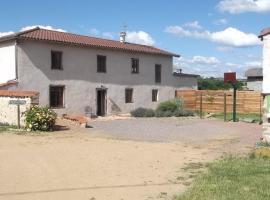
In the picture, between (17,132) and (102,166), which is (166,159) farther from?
(17,132)

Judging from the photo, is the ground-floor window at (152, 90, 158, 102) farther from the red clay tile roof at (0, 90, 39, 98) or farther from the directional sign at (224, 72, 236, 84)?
the red clay tile roof at (0, 90, 39, 98)

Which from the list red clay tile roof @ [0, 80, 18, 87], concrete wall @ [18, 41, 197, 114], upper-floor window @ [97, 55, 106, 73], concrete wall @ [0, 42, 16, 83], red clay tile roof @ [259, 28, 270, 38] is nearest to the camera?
red clay tile roof @ [259, 28, 270, 38]

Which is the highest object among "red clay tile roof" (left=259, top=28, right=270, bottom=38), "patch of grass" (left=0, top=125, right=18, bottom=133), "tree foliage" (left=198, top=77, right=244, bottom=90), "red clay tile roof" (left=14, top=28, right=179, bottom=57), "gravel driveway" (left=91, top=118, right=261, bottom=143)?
"red clay tile roof" (left=14, top=28, right=179, bottom=57)

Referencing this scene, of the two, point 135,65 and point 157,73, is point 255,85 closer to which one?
point 157,73

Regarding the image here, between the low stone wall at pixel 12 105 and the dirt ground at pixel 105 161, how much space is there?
2.43 meters

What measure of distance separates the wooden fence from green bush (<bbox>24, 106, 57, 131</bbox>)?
15989 mm

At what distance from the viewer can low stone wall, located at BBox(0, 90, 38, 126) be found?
21.8 m

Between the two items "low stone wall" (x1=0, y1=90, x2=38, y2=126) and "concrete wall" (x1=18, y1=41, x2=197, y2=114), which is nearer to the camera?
"low stone wall" (x1=0, y1=90, x2=38, y2=126)

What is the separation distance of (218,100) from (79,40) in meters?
12.4

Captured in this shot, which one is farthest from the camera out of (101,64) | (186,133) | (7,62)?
(101,64)

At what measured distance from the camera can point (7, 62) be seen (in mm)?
27469

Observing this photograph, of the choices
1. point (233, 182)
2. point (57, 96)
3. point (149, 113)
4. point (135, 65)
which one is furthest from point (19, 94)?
point (135, 65)

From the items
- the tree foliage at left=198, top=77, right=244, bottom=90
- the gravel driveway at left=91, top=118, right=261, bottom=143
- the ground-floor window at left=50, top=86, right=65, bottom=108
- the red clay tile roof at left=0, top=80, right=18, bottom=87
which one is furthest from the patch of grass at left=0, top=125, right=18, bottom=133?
the tree foliage at left=198, top=77, right=244, bottom=90

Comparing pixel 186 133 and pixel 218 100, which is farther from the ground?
pixel 218 100
